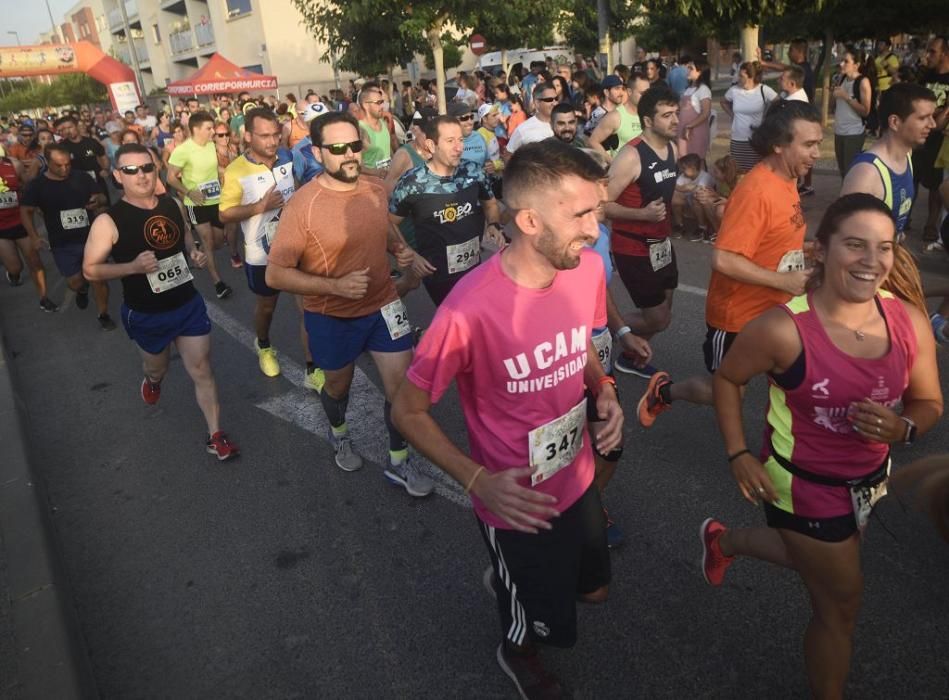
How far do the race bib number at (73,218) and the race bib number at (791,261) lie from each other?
7.18 meters

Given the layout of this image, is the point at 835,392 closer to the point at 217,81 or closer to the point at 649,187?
the point at 649,187

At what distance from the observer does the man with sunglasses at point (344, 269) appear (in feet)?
11.6

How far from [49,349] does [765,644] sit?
707 cm

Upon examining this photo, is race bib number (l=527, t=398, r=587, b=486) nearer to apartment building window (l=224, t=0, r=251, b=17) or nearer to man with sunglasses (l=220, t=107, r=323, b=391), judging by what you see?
man with sunglasses (l=220, t=107, r=323, b=391)

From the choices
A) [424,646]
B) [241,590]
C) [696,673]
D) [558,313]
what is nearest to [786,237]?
[558,313]

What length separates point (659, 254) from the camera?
4488 mm

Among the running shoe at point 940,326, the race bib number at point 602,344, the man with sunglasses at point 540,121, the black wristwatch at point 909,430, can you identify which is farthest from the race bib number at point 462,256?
the running shoe at point 940,326

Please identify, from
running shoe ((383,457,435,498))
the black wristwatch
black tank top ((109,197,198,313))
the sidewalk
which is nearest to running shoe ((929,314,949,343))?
the black wristwatch

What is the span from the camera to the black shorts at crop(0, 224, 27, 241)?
8250 mm

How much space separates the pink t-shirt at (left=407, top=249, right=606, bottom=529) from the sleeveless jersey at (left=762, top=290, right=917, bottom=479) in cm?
64

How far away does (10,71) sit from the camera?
37.9 meters

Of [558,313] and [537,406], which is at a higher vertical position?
[558,313]

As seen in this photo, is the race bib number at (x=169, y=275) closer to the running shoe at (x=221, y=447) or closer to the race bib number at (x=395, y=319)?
the running shoe at (x=221, y=447)

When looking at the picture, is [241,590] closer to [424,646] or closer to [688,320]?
[424,646]
